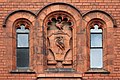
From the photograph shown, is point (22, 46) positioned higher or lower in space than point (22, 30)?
lower

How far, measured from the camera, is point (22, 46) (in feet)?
95.6

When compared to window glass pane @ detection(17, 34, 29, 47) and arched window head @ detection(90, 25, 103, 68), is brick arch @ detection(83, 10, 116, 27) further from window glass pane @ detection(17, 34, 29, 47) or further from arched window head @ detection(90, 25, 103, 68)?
window glass pane @ detection(17, 34, 29, 47)

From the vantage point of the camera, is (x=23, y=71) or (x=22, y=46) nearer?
(x=23, y=71)

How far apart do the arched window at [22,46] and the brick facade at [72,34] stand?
0.16 metres

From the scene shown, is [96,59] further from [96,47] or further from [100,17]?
[100,17]

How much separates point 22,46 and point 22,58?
0.46m

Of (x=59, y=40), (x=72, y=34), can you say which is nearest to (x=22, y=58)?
(x=59, y=40)

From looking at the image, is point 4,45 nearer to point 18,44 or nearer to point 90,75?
point 18,44

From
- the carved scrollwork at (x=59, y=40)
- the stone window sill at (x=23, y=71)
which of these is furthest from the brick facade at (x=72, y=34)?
the carved scrollwork at (x=59, y=40)

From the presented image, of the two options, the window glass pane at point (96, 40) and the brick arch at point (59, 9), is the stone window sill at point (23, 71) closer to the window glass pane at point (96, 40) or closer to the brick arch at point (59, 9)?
the brick arch at point (59, 9)

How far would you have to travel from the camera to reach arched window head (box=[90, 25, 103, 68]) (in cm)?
2908

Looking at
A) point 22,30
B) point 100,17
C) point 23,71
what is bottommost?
point 23,71

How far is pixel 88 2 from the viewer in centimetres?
2928

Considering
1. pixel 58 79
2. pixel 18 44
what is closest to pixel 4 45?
pixel 18 44
